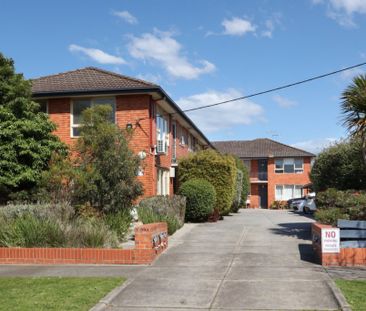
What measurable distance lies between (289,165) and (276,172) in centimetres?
161

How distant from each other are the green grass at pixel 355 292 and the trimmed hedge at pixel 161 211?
7.93m

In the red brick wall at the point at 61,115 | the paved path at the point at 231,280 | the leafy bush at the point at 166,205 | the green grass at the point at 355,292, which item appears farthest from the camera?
the red brick wall at the point at 61,115

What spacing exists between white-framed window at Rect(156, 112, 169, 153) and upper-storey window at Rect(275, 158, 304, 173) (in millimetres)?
35311

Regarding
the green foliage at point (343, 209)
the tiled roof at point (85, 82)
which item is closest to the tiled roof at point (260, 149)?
the tiled roof at point (85, 82)

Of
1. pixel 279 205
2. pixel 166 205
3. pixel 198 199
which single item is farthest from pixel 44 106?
pixel 279 205

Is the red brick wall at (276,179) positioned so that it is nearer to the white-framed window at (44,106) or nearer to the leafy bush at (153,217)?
the white-framed window at (44,106)

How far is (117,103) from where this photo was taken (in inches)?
838

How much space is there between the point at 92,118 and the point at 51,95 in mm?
6258

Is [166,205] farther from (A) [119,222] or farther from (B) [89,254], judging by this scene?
(B) [89,254]

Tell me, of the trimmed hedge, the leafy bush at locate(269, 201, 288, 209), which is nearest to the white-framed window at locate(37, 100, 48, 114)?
the trimmed hedge

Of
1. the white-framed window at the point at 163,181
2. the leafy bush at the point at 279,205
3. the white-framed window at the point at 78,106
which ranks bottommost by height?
the leafy bush at the point at 279,205

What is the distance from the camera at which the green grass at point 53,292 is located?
759cm

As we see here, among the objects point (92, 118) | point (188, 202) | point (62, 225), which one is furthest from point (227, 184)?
point (62, 225)

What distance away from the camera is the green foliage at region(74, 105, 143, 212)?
14891 mm
